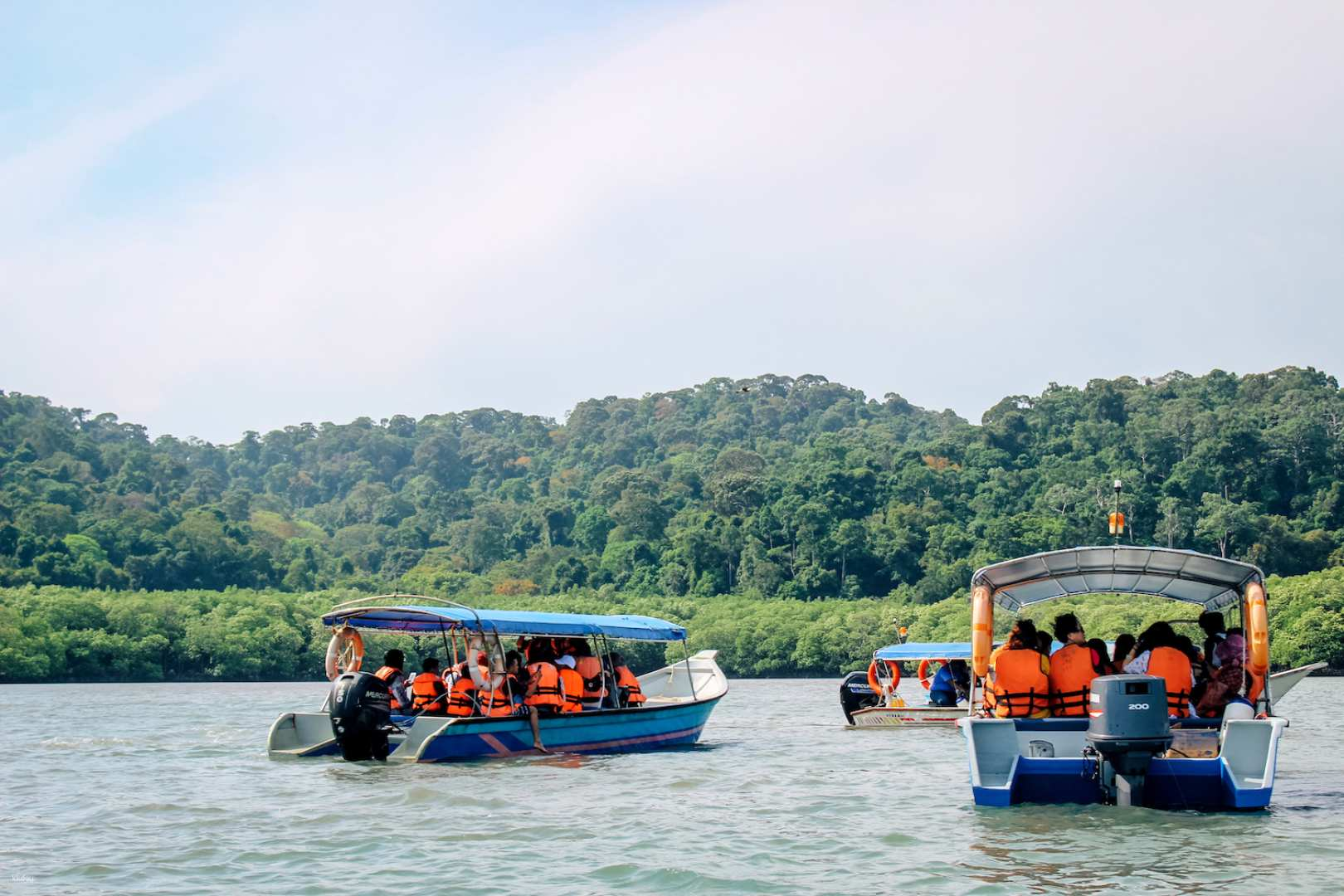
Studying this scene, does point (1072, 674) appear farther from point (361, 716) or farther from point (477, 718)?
point (361, 716)

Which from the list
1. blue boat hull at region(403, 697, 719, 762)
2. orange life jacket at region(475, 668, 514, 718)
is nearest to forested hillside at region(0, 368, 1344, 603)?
blue boat hull at region(403, 697, 719, 762)

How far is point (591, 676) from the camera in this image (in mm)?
22641

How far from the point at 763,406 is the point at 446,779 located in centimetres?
13176

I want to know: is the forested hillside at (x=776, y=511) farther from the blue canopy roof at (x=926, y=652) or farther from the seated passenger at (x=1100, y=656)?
the seated passenger at (x=1100, y=656)

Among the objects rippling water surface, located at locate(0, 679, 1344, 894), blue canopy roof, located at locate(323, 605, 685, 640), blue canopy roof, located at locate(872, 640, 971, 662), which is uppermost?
blue canopy roof, located at locate(323, 605, 685, 640)

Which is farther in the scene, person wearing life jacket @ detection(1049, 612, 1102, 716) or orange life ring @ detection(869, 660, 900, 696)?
orange life ring @ detection(869, 660, 900, 696)

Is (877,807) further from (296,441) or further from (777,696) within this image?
(296,441)

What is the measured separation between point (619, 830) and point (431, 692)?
656cm

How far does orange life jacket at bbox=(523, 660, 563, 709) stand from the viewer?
21172 millimetres

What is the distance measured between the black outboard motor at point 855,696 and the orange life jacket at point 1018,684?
48.8 ft

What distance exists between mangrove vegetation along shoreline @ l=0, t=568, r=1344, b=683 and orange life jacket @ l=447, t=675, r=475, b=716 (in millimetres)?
30702

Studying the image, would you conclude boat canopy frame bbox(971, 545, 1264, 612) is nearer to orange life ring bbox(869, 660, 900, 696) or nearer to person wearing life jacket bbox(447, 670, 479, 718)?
person wearing life jacket bbox(447, 670, 479, 718)

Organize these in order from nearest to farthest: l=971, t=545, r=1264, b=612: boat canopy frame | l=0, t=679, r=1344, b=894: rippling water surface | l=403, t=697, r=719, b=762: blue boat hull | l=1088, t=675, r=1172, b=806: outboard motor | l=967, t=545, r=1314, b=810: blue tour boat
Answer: l=0, t=679, r=1344, b=894: rippling water surface, l=1088, t=675, r=1172, b=806: outboard motor, l=967, t=545, r=1314, b=810: blue tour boat, l=971, t=545, r=1264, b=612: boat canopy frame, l=403, t=697, r=719, b=762: blue boat hull

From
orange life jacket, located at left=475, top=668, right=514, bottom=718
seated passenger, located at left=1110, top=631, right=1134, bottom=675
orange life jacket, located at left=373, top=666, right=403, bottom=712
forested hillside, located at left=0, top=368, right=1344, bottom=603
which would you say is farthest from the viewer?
forested hillside, located at left=0, top=368, right=1344, bottom=603
